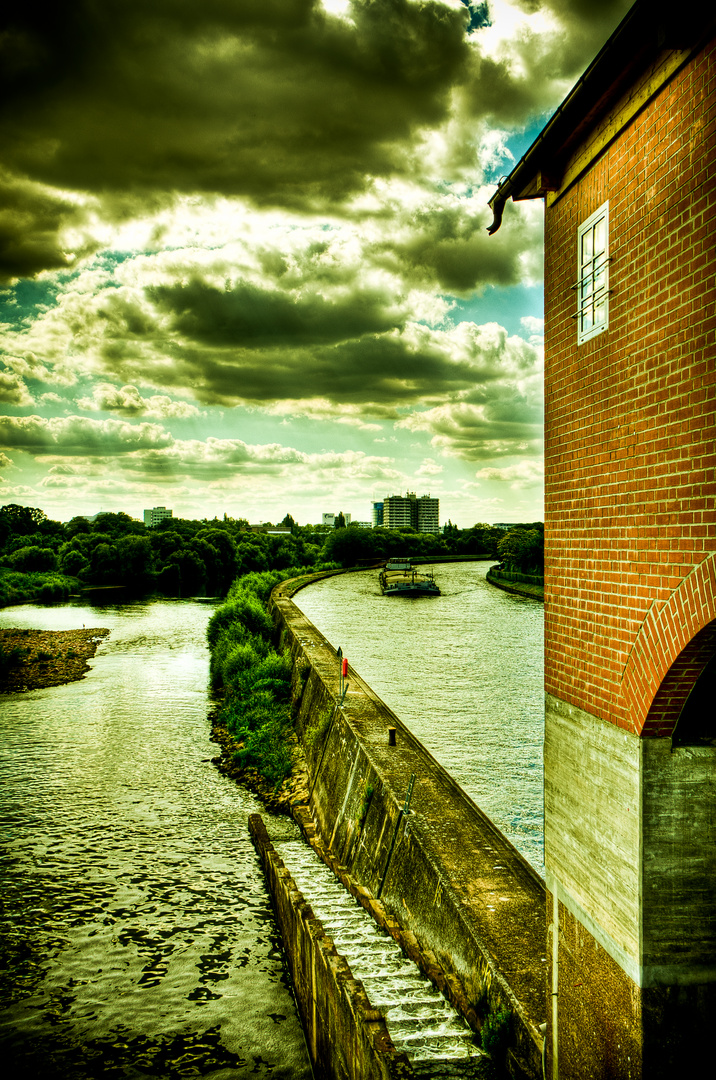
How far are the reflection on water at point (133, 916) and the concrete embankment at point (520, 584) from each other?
83.1 ft

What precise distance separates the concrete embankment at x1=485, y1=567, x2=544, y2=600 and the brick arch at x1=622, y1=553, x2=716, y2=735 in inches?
1425

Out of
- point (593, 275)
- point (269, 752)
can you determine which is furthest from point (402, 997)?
point (269, 752)

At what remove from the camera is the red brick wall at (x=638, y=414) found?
3412 millimetres

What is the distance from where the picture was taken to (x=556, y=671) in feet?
17.0

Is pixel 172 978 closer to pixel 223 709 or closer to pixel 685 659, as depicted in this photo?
pixel 685 659

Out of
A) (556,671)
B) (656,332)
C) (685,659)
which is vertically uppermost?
(656,332)

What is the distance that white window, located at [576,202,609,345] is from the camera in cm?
445

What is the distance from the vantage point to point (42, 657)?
1265 inches

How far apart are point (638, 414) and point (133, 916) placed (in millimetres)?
11978

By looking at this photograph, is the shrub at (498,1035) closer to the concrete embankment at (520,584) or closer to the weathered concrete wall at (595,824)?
the weathered concrete wall at (595,824)

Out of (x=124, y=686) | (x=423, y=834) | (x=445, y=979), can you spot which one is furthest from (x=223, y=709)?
(x=445, y=979)

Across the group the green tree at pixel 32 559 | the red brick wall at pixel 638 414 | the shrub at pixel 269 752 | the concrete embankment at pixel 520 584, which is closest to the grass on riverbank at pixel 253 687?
the shrub at pixel 269 752

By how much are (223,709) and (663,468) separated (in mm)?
21735

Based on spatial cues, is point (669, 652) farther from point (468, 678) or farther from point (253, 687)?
point (253, 687)
